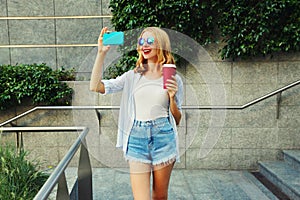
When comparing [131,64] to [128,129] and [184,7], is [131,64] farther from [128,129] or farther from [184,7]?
[184,7]

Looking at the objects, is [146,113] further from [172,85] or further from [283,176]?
[283,176]

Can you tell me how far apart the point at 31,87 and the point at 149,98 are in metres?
2.75

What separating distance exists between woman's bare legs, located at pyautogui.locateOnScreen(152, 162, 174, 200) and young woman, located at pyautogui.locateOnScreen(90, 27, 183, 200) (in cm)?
1

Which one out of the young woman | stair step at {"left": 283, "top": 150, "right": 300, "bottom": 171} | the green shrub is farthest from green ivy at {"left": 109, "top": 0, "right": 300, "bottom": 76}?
the young woman

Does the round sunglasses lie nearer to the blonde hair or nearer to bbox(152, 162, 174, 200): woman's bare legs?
the blonde hair

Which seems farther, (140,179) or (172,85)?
(140,179)

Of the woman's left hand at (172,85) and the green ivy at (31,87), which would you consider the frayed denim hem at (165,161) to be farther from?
the green ivy at (31,87)

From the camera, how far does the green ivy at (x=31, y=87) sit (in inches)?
144

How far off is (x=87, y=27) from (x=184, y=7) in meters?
1.53

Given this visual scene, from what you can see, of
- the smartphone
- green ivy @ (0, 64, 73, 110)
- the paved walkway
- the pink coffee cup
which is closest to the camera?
the smartphone

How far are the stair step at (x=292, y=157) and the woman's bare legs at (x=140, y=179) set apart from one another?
8.05ft

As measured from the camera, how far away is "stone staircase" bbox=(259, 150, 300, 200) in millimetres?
2787

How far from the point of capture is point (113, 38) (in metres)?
1.15

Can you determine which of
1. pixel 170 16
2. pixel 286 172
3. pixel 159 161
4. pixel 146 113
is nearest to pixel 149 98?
pixel 146 113
